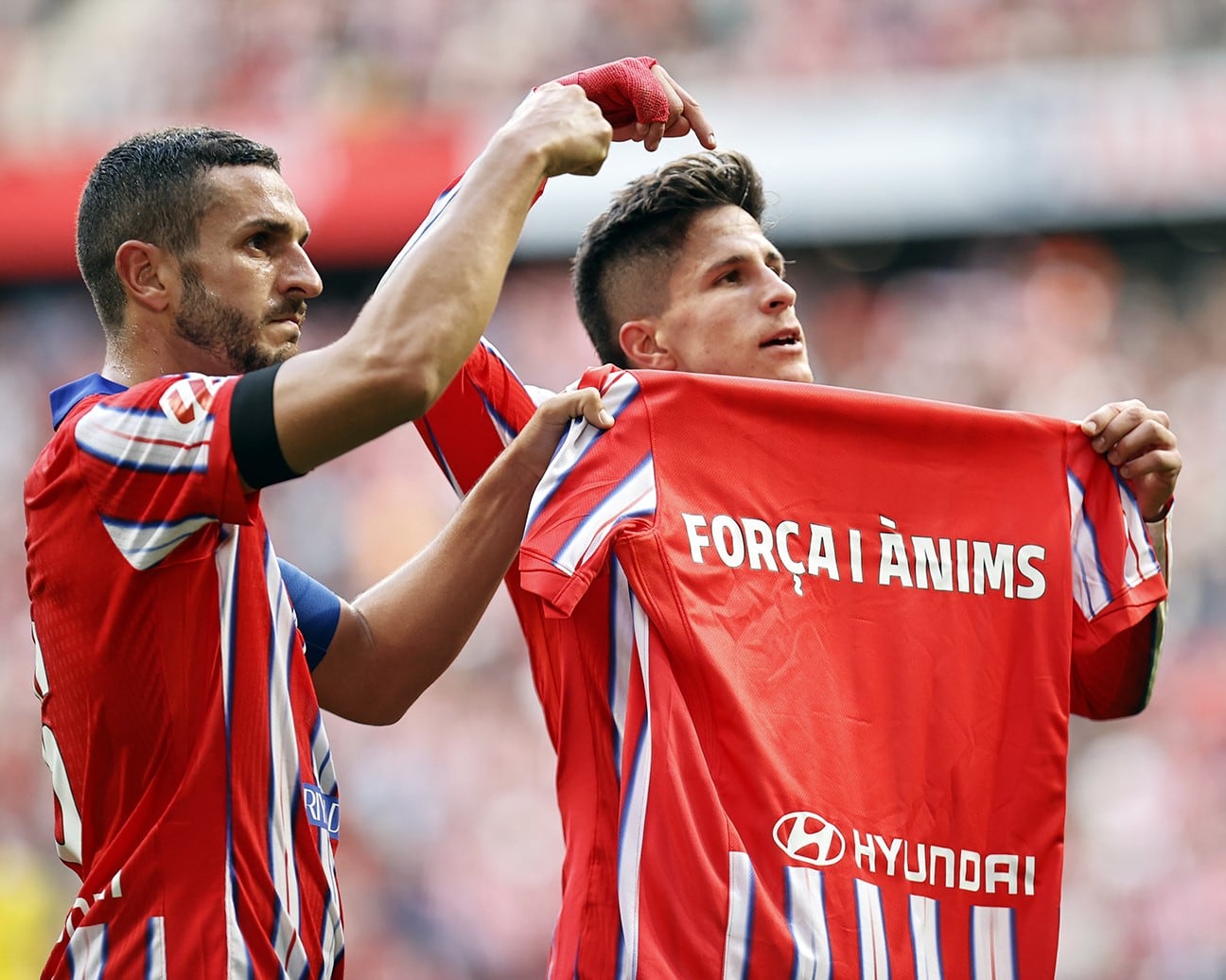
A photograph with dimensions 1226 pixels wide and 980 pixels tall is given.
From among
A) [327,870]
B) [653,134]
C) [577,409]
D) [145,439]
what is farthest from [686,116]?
[327,870]

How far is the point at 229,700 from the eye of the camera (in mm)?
2283

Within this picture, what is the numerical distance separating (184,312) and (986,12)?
874 cm

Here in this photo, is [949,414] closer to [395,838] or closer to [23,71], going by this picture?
[395,838]

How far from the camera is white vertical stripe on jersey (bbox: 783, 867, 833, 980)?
7.71ft

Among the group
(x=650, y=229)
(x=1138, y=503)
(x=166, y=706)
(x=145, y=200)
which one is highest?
(x=650, y=229)

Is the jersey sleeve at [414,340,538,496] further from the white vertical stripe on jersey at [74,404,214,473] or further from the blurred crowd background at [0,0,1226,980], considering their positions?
the blurred crowd background at [0,0,1226,980]

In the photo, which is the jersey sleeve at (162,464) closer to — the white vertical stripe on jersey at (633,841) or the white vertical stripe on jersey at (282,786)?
the white vertical stripe on jersey at (282,786)

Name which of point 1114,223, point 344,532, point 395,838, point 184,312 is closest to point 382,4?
point 344,532

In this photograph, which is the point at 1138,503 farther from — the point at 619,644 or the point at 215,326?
the point at 215,326

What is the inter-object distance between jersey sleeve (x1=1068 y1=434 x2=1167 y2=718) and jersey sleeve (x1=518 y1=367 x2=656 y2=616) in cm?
75

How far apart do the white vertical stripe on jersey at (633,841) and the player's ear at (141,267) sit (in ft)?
3.16

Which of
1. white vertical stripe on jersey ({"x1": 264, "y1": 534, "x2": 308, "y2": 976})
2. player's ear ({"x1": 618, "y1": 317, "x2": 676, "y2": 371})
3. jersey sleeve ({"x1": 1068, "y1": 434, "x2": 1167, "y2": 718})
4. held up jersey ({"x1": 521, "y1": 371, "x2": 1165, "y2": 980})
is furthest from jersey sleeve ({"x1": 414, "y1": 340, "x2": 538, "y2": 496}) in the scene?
jersey sleeve ({"x1": 1068, "y1": 434, "x2": 1167, "y2": 718})

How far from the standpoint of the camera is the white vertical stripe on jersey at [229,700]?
7.27ft

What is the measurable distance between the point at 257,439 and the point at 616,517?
23.6 inches
